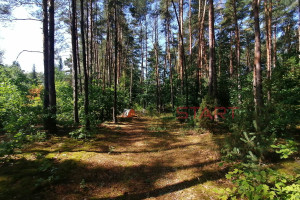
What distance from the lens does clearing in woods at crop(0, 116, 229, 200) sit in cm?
367

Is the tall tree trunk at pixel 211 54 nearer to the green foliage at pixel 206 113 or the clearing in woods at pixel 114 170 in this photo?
the green foliage at pixel 206 113

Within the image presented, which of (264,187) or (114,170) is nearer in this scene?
(264,187)

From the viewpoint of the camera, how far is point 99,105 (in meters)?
10.6

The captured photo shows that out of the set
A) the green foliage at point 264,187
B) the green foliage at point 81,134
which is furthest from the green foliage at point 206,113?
the green foliage at point 81,134

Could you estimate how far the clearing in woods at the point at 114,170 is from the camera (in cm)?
367

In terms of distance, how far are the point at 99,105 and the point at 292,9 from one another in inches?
937

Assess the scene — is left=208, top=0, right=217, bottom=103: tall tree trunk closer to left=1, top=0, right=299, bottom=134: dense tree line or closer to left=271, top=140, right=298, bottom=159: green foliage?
left=1, top=0, right=299, bottom=134: dense tree line

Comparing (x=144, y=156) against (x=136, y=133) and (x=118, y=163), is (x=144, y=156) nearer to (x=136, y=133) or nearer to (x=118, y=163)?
(x=118, y=163)

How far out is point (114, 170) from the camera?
478cm

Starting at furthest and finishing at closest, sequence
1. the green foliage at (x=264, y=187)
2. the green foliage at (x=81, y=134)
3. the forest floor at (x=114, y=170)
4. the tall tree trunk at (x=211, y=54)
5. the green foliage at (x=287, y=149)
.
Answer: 1. the tall tree trunk at (x=211, y=54)
2. the green foliage at (x=81, y=134)
3. the forest floor at (x=114, y=170)
4. the green foliage at (x=287, y=149)
5. the green foliage at (x=264, y=187)

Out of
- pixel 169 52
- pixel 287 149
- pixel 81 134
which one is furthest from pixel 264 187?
pixel 169 52

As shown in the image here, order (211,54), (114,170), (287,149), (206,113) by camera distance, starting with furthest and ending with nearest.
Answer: (211,54) < (206,113) < (114,170) < (287,149)

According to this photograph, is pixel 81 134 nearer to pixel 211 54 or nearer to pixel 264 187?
pixel 264 187

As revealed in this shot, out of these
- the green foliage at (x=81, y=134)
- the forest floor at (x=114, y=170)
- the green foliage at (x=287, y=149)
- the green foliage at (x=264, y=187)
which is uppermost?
the green foliage at (x=287, y=149)
